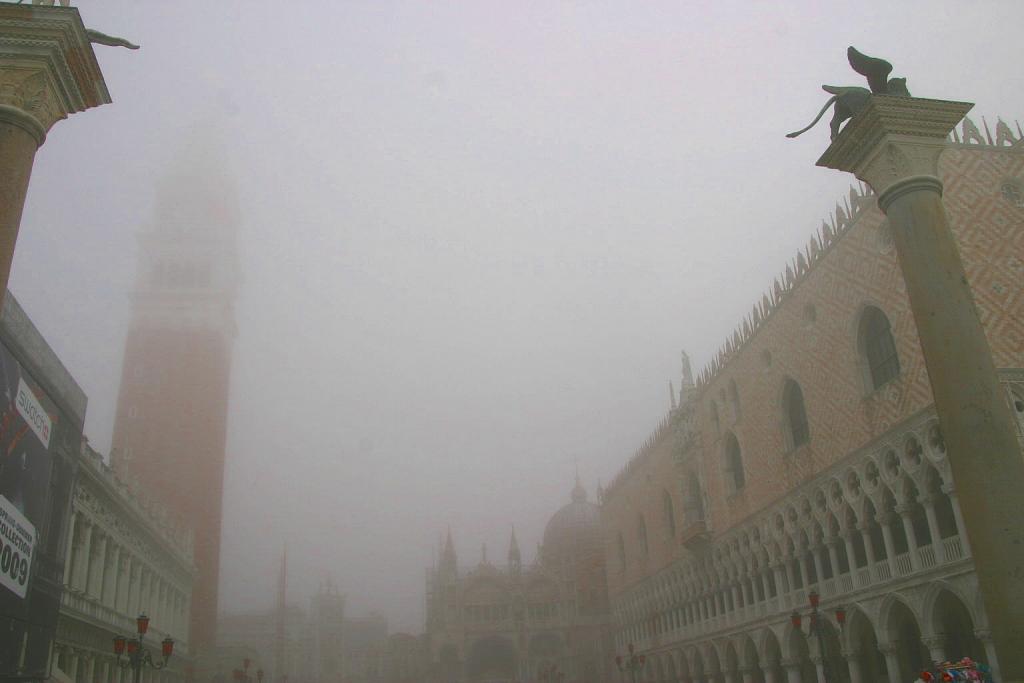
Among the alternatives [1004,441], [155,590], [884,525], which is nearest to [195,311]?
[155,590]

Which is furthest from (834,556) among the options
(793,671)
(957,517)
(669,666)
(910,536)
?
(669,666)

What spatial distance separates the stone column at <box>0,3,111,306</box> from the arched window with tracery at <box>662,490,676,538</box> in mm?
28568

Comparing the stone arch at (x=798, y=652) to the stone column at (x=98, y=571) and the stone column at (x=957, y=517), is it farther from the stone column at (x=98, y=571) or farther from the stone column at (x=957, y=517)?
the stone column at (x=98, y=571)

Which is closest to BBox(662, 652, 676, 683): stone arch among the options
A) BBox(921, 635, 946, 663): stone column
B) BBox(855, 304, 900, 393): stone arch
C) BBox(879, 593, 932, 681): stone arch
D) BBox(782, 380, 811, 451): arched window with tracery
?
BBox(782, 380, 811, 451): arched window with tracery

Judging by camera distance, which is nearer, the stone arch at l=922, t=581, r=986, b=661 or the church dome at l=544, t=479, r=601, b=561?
the stone arch at l=922, t=581, r=986, b=661

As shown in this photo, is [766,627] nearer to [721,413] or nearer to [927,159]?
[721,413]

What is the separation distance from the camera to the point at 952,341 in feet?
18.3

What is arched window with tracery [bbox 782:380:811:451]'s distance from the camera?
21.6 m

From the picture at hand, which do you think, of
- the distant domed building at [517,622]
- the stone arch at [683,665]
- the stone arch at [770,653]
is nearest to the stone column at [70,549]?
the stone arch at [770,653]

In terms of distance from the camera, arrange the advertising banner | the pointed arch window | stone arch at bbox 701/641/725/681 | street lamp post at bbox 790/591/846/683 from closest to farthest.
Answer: the advertising banner, street lamp post at bbox 790/591/846/683, the pointed arch window, stone arch at bbox 701/641/725/681

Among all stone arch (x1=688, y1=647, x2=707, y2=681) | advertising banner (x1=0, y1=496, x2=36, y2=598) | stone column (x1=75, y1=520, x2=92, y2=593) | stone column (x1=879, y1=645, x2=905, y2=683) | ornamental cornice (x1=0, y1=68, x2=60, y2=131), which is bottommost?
stone column (x1=879, y1=645, x2=905, y2=683)

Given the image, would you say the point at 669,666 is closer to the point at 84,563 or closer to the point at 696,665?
the point at 696,665

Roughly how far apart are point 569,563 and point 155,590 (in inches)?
1062

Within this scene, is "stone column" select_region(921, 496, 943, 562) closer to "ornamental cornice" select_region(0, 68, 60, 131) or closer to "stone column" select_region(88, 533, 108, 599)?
"ornamental cornice" select_region(0, 68, 60, 131)
